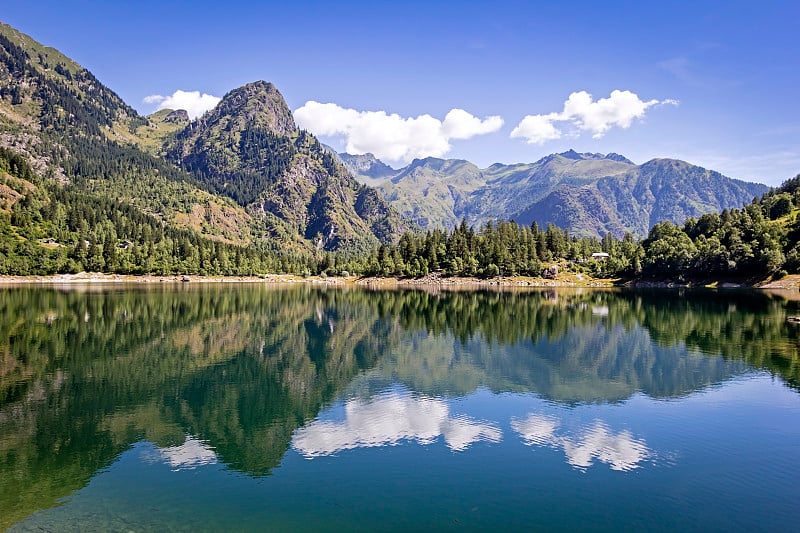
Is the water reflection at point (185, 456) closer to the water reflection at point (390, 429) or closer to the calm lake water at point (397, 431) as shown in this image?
the calm lake water at point (397, 431)

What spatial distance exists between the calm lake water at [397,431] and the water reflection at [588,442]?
0.59 ft

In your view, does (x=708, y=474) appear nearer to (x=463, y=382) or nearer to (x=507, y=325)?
(x=463, y=382)

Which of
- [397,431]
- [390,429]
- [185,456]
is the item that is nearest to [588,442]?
[397,431]

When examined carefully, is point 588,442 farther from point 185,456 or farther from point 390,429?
point 185,456

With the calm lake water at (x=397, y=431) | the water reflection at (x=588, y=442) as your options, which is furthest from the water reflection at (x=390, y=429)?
the water reflection at (x=588, y=442)

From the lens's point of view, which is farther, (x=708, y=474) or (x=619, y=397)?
(x=619, y=397)

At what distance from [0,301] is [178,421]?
95755 mm

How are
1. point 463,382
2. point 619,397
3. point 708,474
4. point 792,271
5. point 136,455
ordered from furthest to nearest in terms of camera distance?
point 792,271
point 463,382
point 619,397
point 136,455
point 708,474

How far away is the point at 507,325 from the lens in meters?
78.4

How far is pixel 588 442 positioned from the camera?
1152 inches

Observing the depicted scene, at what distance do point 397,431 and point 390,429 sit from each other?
57 centimetres

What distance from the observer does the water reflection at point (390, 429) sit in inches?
1141

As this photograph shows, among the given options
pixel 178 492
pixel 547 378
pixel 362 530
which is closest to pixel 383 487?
pixel 362 530

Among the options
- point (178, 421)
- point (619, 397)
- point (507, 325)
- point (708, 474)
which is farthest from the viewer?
point (507, 325)
